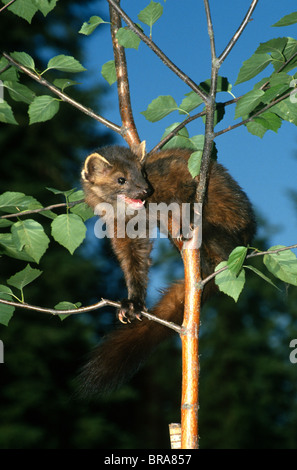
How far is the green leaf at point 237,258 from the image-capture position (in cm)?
162

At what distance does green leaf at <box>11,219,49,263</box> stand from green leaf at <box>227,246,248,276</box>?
68cm

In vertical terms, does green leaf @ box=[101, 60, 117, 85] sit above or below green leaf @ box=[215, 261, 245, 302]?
above

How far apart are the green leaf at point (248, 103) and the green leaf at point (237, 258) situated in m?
0.43

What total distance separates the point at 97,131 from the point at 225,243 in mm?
10300

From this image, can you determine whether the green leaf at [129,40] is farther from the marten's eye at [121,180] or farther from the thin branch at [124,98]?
the marten's eye at [121,180]

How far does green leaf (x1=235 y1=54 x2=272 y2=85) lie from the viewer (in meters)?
1.80

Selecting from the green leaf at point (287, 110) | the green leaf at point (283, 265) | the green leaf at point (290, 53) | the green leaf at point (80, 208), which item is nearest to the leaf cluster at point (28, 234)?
the green leaf at point (80, 208)

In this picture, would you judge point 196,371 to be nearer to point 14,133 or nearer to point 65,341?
point 65,341

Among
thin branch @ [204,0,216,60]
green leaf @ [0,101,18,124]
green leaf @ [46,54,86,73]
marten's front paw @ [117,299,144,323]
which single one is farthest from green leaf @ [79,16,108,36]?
marten's front paw @ [117,299,144,323]

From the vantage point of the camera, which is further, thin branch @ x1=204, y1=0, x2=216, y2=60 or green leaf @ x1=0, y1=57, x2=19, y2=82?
Answer: green leaf @ x1=0, y1=57, x2=19, y2=82

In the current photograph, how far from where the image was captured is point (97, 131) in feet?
42.3

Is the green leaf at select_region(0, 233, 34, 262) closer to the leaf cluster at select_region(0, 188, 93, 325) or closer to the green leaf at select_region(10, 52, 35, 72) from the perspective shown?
the leaf cluster at select_region(0, 188, 93, 325)
